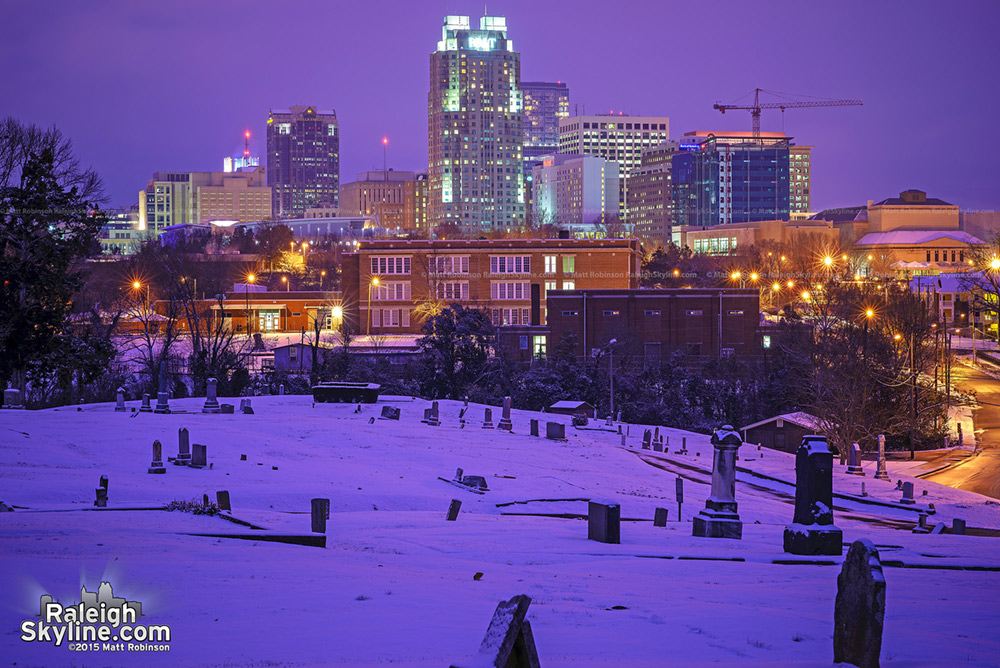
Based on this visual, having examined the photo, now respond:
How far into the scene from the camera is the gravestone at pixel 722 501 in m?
18.4

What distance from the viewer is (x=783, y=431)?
5125 cm

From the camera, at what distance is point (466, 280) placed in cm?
8925

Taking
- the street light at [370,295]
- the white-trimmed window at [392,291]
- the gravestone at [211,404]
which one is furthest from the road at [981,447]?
the street light at [370,295]

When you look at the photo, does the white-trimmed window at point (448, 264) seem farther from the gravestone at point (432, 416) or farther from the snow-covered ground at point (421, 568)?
the snow-covered ground at point (421, 568)

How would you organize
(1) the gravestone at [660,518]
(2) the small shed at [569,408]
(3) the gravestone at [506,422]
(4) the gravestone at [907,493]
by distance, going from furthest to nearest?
(2) the small shed at [569,408] < (3) the gravestone at [506,422] < (4) the gravestone at [907,493] < (1) the gravestone at [660,518]

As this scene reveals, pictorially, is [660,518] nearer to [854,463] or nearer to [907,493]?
[907,493]

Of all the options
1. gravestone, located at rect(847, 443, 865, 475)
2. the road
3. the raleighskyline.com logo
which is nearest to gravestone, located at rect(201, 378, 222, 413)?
gravestone, located at rect(847, 443, 865, 475)

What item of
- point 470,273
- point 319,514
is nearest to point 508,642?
point 319,514

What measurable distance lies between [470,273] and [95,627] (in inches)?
3193

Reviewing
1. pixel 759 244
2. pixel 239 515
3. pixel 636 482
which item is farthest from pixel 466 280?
pixel 759 244

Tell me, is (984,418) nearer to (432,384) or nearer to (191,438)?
(432,384)

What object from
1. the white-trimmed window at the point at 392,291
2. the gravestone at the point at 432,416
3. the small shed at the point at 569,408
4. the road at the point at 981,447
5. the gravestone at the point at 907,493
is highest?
the white-trimmed window at the point at 392,291

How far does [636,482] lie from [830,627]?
20806 mm

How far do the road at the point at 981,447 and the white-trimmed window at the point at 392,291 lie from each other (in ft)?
154
